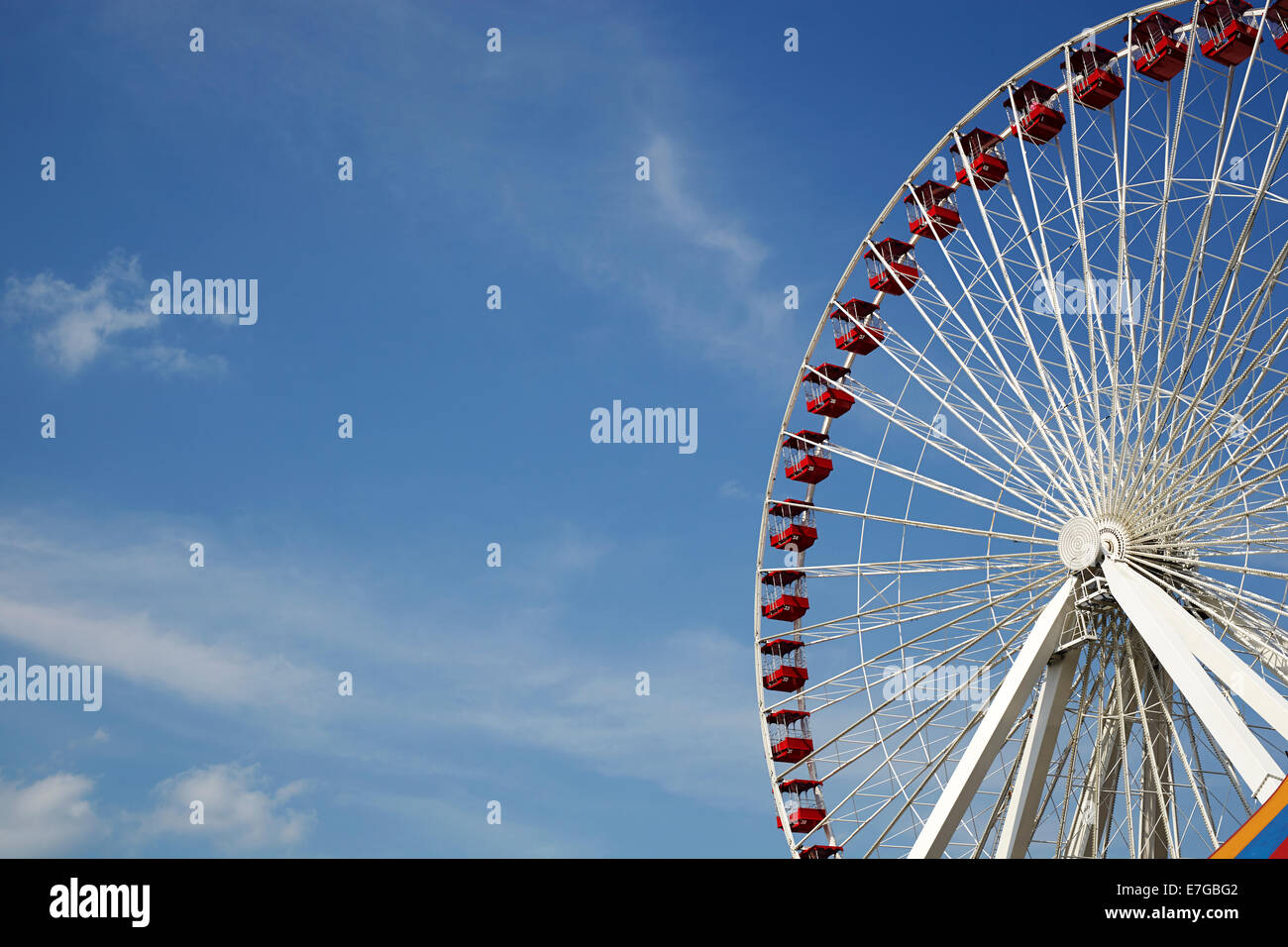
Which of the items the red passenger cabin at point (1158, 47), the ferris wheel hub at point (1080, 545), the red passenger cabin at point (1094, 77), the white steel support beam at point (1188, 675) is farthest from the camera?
the red passenger cabin at point (1094, 77)

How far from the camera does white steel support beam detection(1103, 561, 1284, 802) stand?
2245 centimetres

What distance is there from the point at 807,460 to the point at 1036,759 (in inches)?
472

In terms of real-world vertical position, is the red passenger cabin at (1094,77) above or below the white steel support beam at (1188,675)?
above

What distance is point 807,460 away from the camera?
3697 centimetres

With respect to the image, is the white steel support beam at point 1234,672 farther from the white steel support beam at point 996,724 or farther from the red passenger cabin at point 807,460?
the red passenger cabin at point 807,460

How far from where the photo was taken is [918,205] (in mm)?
35188

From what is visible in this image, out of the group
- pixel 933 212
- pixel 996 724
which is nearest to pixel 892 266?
pixel 933 212

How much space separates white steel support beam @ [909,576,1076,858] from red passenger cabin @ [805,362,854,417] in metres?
10.3

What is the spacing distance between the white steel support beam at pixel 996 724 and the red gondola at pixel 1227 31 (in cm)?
1211

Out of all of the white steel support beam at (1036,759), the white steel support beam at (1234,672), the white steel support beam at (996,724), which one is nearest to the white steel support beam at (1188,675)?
the white steel support beam at (1234,672)

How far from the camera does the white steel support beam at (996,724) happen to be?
26484 millimetres

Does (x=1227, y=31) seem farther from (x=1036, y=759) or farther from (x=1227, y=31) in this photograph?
(x=1036, y=759)

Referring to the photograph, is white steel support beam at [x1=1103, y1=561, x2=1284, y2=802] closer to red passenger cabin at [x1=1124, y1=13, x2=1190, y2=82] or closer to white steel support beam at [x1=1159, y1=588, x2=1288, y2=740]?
white steel support beam at [x1=1159, y1=588, x2=1288, y2=740]
